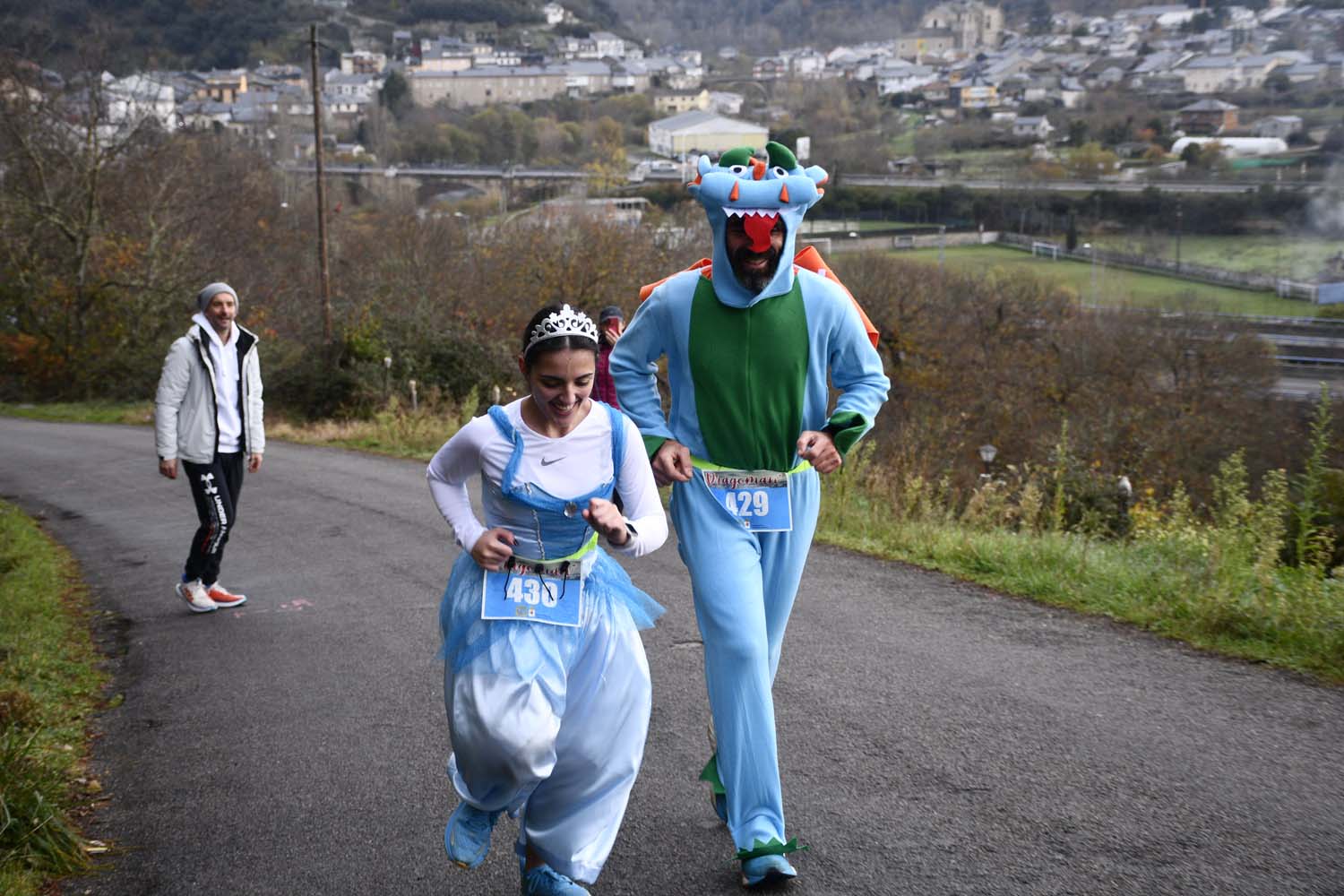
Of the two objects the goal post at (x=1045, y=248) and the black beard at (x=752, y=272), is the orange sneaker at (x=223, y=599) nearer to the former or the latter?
the black beard at (x=752, y=272)

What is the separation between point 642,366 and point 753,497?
688mm

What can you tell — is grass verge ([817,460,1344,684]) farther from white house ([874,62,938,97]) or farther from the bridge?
white house ([874,62,938,97])

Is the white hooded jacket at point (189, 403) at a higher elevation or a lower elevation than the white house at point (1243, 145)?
lower

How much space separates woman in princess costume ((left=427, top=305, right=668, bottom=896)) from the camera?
13.9 ft

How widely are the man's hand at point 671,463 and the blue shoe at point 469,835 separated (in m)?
1.31

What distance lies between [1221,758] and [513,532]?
316 centimetres

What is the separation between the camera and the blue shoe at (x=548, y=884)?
14.3 feet

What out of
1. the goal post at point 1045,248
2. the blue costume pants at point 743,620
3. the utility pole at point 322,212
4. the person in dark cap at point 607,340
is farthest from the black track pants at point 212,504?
the goal post at point 1045,248

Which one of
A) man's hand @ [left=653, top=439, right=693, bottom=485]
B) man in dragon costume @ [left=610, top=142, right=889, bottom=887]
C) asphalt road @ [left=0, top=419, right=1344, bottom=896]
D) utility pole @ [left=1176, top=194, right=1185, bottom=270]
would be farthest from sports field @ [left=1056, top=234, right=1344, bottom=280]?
Answer: man's hand @ [left=653, top=439, right=693, bottom=485]

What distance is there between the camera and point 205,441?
8.74 metres

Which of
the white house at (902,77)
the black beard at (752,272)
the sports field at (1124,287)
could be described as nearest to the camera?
the black beard at (752,272)

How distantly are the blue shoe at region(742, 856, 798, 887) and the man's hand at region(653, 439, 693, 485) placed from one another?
134 cm

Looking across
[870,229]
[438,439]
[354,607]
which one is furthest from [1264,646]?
[870,229]

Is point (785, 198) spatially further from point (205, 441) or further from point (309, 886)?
point (205, 441)
